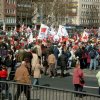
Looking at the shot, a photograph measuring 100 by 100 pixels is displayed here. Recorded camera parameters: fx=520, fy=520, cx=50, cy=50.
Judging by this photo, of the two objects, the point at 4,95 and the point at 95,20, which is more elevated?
the point at 95,20

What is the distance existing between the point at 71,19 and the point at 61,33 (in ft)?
435

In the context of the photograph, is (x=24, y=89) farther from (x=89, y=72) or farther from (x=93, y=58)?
(x=93, y=58)

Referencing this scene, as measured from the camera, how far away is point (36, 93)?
11797 millimetres

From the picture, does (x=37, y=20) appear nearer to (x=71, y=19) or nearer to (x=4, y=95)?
(x=71, y=19)

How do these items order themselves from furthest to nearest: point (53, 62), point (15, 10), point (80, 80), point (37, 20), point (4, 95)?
point (37, 20), point (15, 10), point (53, 62), point (80, 80), point (4, 95)

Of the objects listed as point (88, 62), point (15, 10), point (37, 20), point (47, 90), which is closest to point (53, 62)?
point (88, 62)

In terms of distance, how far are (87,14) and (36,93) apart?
16171 cm

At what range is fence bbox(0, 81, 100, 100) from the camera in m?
10.7

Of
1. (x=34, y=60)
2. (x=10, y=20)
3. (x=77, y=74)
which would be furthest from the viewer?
(x=10, y=20)

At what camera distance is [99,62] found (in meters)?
29.5

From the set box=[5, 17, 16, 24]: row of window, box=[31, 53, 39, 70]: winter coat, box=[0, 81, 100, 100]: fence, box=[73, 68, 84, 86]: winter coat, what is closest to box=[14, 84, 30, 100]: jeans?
box=[0, 81, 100, 100]: fence

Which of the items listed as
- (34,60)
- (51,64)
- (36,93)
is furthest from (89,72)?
(36,93)

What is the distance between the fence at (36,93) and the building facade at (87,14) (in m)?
157

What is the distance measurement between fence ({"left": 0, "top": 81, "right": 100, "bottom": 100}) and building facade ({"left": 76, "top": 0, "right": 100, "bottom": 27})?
15658 cm
